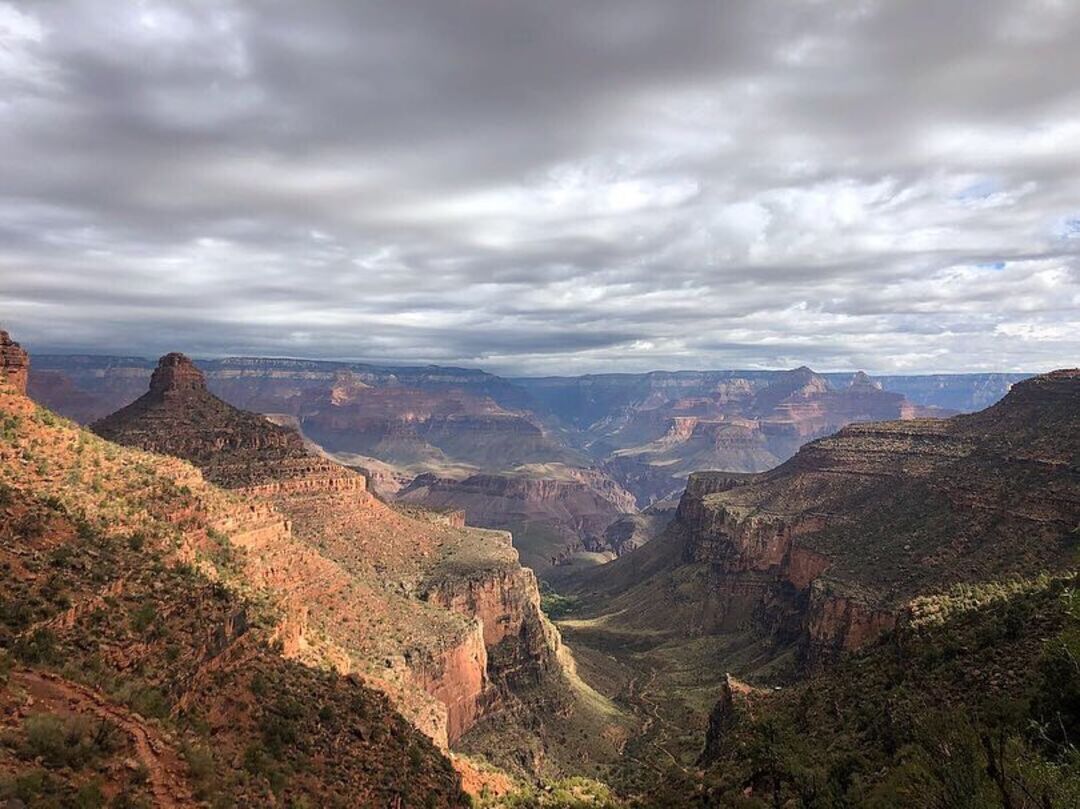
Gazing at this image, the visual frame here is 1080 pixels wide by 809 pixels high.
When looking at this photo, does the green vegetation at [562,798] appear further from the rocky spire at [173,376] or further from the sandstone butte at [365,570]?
the rocky spire at [173,376]

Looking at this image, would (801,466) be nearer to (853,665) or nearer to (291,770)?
(853,665)

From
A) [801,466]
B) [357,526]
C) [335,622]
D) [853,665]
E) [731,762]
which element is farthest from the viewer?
[801,466]

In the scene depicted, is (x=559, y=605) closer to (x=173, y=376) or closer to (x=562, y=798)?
(x=173, y=376)

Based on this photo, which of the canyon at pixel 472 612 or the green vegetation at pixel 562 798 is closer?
the canyon at pixel 472 612

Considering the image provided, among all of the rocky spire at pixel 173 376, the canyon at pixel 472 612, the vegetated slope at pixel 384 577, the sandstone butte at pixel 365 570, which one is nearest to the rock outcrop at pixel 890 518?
the canyon at pixel 472 612

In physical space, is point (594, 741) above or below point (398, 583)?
below

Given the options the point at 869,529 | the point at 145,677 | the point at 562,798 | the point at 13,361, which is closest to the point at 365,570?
the point at 562,798

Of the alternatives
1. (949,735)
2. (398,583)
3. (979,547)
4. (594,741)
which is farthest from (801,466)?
(949,735)
